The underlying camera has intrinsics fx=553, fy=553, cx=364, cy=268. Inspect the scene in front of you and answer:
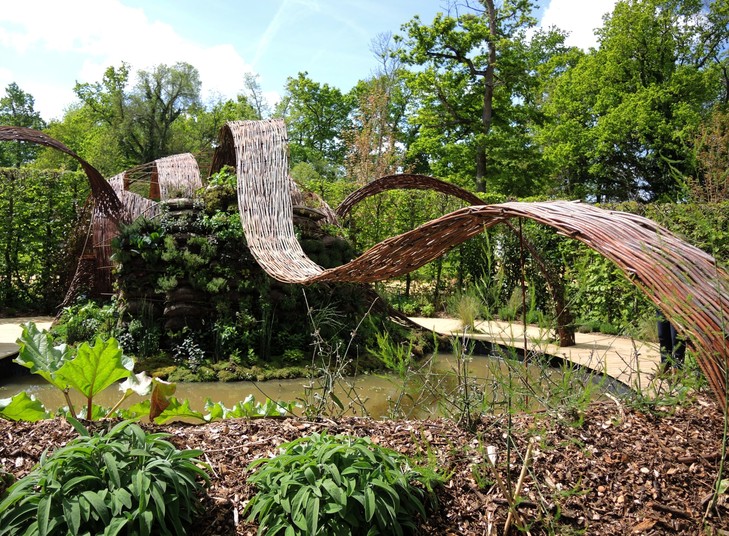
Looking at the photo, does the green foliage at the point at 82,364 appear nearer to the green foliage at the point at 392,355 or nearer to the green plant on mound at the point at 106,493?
the green plant on mound at the point at 106,493

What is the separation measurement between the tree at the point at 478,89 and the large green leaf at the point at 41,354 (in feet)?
50.6

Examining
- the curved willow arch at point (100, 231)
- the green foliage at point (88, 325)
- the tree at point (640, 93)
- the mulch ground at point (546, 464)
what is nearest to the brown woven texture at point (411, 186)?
the curved willow arch at point (100, 231)

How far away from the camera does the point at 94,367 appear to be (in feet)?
6.44

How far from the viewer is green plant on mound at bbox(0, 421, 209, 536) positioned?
1414 millimetres

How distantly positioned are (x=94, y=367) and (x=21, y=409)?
0.45 meters

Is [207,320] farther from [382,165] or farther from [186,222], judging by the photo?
[382,165]

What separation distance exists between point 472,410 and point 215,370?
3.94m

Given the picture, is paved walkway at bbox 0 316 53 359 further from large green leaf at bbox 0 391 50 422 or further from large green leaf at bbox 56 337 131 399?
large green leaf at bbox 56 337 131 399

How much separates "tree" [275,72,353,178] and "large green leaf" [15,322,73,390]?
2736 centimetres

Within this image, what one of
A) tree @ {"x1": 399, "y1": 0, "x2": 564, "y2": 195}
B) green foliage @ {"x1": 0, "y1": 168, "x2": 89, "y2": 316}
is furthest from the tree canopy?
green foliage @ {"x1": 0, "y1": 168, "x2": 89, "y2": 316}

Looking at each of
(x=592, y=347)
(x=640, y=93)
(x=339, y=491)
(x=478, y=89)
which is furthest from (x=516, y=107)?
(x=339, y=491)

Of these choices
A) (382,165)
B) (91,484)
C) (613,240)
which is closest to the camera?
(91,484)

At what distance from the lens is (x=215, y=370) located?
5.47 meters

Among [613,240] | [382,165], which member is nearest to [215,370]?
[613,240]
